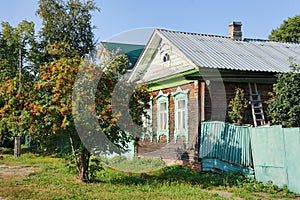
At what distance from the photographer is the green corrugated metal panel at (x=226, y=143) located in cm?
995

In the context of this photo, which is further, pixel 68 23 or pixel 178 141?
pixel 68 23

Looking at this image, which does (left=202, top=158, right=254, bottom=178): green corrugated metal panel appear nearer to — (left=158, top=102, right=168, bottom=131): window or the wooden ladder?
the wooden ladder

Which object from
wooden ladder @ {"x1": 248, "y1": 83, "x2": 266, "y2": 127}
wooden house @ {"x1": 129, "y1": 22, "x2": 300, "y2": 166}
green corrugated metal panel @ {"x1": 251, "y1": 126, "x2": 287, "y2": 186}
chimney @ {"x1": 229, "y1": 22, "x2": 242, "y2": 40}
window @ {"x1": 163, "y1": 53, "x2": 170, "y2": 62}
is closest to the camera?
green corrugated metal panel @ {"x1": 251, "y1": 126, "x2": 287, "y2": 186}

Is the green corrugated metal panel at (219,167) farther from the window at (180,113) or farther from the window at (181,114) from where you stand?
the window at (181,114)

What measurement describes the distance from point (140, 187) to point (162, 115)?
20.0 feet

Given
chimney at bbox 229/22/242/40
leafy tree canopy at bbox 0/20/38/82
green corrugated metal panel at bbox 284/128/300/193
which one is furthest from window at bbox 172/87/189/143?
leafy tree canopy at bbox 0/20/38/82

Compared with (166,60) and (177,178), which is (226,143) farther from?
(166,60)

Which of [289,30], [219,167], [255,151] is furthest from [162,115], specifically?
[289,30]

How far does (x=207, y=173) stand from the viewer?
11.4 m

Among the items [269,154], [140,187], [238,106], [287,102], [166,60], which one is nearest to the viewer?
[269,154]

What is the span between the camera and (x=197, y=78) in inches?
490

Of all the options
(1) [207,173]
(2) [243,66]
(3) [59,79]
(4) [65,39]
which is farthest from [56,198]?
(4) [65,39]

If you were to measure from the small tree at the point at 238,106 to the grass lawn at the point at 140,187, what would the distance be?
2148 mm

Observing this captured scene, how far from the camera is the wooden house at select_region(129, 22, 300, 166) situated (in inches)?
483
